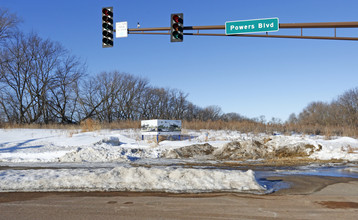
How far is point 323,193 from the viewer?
8.18 meters

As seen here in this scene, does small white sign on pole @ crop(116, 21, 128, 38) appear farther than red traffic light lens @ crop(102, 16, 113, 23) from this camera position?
Yes

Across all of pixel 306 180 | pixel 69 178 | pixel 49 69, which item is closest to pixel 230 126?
pixel 306 180

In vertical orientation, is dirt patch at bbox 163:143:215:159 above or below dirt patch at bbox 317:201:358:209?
below

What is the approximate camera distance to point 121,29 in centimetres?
1550

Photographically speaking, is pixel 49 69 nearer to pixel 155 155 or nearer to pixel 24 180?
pixel 155 155

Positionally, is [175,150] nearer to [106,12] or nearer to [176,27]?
[176,27]

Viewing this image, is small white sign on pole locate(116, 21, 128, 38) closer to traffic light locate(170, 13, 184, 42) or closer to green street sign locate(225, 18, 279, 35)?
traffic light locate(170, 13, 184, 42)

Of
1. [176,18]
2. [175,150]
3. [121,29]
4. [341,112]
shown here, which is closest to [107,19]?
[121,29]

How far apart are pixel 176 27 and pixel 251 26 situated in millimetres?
3268

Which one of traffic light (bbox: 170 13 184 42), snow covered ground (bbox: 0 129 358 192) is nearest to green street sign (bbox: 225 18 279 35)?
traffic light (bbox: 170 13 184 42)

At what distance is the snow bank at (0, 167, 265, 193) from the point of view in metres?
8.56

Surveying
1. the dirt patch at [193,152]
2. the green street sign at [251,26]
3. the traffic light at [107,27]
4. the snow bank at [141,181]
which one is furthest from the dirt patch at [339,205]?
the dirt patch at [193,152]

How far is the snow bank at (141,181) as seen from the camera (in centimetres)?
856

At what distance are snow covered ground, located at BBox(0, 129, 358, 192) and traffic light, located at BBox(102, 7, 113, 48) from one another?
5.57 metres
